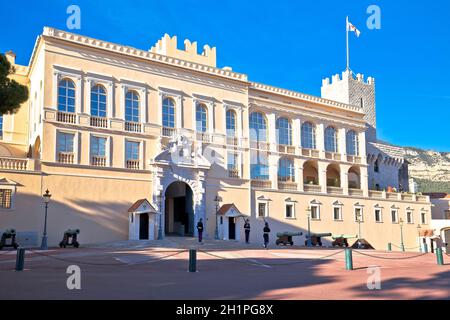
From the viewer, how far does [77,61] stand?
32.8 metres

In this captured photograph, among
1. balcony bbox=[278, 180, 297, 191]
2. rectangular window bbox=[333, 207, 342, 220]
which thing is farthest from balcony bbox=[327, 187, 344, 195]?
balcony bbox=[278, 180, 297, 191]

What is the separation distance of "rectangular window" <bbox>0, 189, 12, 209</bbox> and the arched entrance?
1213 cm

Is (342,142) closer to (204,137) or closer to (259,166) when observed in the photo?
(259,166)

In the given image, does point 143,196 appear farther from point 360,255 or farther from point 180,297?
point 180,297

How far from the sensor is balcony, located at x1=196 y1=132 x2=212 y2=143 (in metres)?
37.4

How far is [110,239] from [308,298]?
22.3 metres

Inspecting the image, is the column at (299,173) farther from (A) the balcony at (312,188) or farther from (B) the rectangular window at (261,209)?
(B) the rectangular window at (261,209)

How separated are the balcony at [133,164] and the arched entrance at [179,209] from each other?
4.05m

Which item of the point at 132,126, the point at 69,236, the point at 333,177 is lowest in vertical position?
the point at 69,236

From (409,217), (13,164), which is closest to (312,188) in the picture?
(409,217)

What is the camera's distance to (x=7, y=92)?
21.2 meters

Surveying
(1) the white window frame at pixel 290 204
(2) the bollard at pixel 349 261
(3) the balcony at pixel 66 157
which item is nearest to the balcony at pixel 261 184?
(1) the white window frame at pixel 290 204

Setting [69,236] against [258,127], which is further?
[258,127]

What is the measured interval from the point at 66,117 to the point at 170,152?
7339 millimetres
